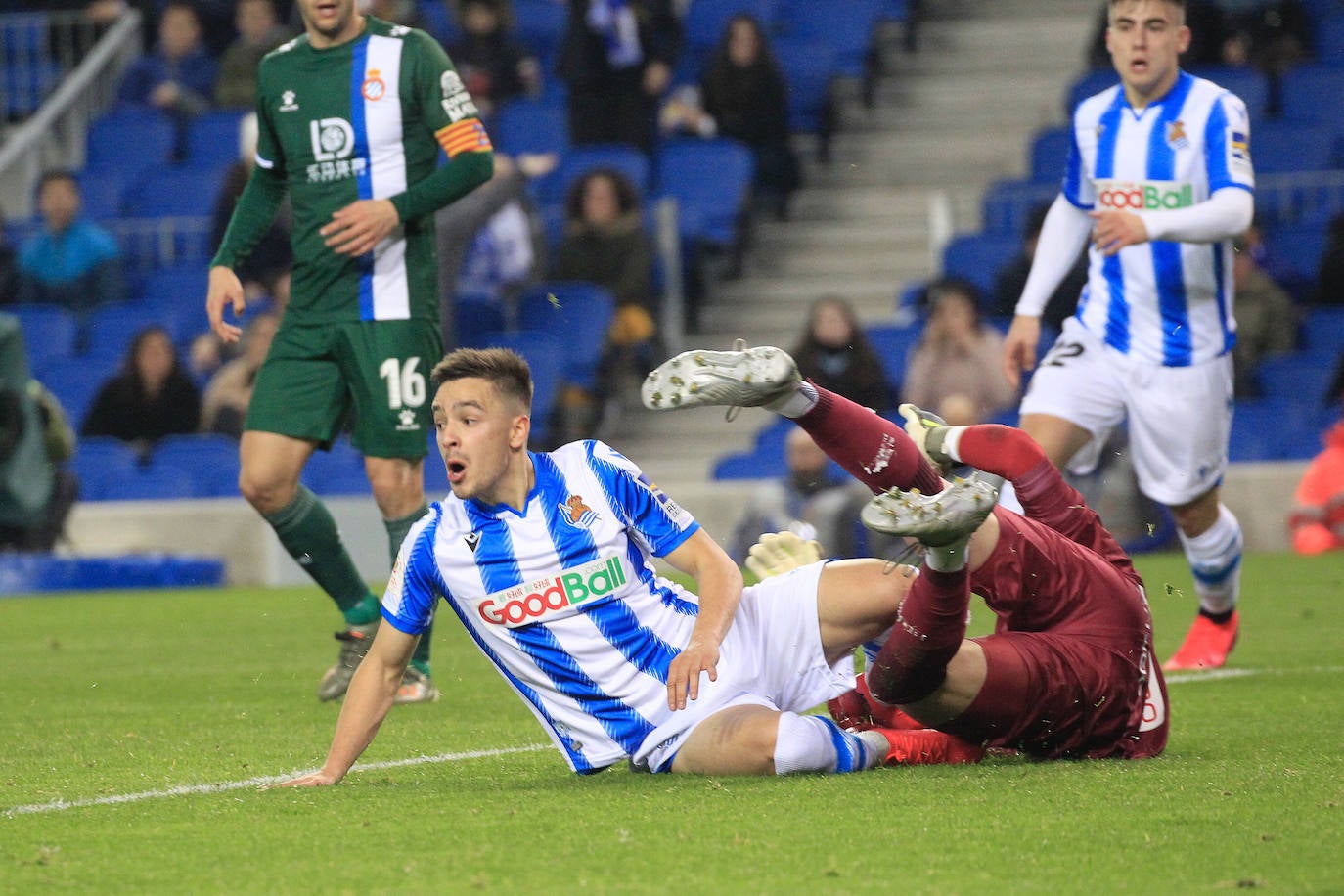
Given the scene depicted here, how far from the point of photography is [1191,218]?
21.3 feet

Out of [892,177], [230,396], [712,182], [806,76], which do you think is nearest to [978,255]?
[712,182]

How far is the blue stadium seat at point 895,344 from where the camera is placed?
12.9 m

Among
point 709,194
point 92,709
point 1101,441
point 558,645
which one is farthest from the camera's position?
point 709,194

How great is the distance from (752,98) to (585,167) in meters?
1.27

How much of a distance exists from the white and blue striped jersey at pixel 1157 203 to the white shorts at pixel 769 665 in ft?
7.88

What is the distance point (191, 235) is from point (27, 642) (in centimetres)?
675

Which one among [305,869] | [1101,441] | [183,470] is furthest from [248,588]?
[305,869]

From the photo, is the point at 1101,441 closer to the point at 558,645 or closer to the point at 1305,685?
the point at 1305,685

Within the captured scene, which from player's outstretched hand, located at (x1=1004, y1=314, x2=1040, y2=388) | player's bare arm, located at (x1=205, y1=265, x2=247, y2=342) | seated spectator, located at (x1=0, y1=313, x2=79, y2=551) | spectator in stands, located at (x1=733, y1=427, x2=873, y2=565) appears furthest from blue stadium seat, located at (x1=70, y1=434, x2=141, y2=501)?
player's outstretched hand, located at (x1=1004, y1=314, x2=1040, y2=388)

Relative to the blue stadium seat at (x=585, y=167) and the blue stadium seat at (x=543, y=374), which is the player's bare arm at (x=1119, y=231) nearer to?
the blue stadium seat at (x=543, y=374)

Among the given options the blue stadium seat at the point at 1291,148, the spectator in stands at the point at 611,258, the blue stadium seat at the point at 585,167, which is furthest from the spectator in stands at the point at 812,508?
the blue stadium seat at the point at 1291,148

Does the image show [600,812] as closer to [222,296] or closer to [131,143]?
[222,296]

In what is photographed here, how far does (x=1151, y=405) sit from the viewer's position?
22.7 feet

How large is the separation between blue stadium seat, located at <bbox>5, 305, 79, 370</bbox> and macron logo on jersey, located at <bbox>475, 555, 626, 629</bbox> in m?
10.5
